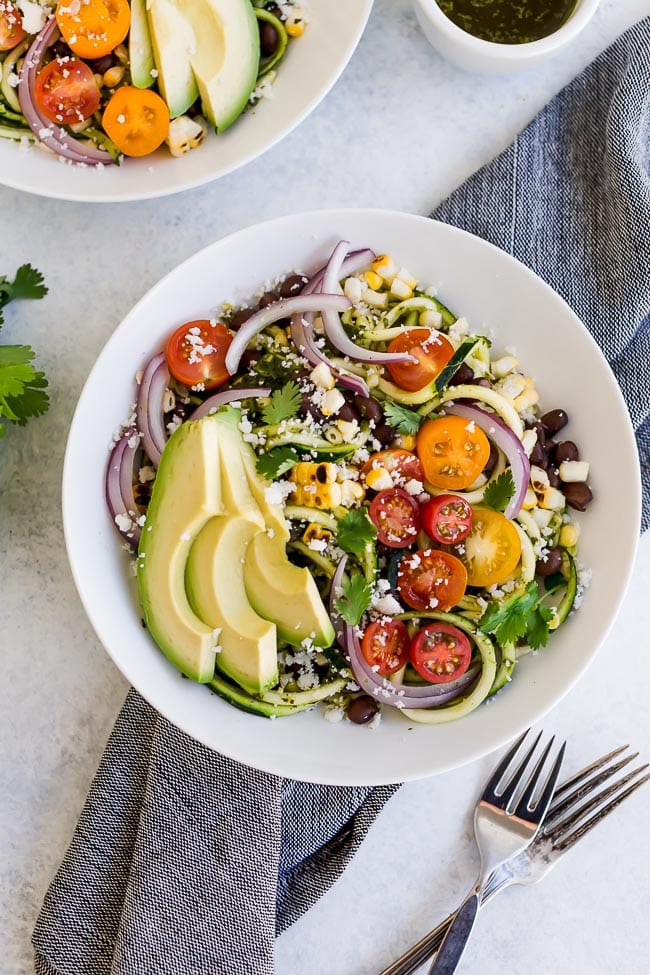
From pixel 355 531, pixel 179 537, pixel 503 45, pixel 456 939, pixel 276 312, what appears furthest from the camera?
pixel 456 939

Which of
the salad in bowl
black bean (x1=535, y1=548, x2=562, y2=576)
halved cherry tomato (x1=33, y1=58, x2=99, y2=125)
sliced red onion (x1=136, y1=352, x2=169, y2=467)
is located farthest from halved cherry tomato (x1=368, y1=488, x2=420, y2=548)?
halved cherry tomato (x1=33, y1=58, x2=99, y2=125)

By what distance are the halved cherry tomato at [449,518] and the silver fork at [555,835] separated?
35.6 inches

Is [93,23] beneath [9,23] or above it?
above

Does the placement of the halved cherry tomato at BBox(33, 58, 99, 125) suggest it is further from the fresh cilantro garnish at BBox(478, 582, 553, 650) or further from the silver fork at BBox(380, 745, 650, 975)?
the silver fork at BBox(380, 745, 650, 975)

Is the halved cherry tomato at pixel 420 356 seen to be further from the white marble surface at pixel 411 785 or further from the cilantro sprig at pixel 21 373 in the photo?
the cilantro sprig at pixel 21 373

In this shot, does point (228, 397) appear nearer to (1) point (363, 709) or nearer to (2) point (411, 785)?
(1) point (363, 709)

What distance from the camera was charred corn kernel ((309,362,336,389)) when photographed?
2.22m

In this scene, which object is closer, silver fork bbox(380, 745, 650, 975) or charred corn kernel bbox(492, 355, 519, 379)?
charred corn kernel bbox(492, 355, 519, 379)

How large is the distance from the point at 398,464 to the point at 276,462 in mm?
320

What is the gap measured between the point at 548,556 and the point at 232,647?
84cm

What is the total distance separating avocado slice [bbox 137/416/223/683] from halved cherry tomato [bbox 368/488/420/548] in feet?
1.32

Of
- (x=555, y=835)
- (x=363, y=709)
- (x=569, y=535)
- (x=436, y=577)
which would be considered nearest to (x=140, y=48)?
(x=436, y=577)

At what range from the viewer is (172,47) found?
235 cm

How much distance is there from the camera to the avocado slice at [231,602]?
2084 millimetres
